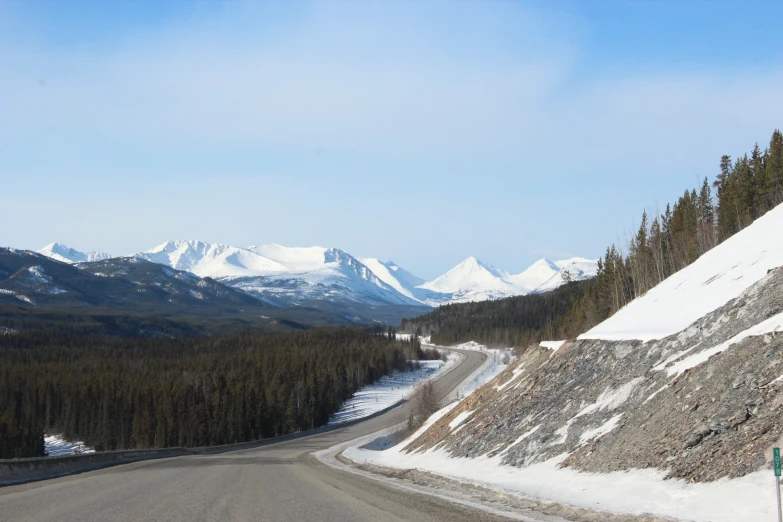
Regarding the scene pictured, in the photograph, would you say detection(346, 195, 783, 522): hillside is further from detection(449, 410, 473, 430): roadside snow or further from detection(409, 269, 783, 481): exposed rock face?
detection(449, 410, 473, 430): roadside snow

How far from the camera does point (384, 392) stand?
140 m

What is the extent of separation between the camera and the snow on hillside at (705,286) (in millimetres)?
27781

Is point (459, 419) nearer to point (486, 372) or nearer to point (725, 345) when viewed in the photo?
point (725, 345)

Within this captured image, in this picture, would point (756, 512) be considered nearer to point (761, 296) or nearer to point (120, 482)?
point (761, 296)

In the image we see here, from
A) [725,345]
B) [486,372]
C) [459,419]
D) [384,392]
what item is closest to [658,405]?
[725,345]

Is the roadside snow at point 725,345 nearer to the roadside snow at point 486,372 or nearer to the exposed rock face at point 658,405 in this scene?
the exposed rock face at point 658,405

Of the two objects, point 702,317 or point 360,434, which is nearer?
point 702,317

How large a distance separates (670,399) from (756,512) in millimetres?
7931

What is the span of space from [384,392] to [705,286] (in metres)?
111

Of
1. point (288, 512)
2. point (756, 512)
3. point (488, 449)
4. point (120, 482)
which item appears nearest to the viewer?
point (756, 512)

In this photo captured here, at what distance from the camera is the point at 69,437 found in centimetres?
11431

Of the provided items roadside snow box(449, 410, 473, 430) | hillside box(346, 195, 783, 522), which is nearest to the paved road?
hillside box(346, 195, 783, 522)

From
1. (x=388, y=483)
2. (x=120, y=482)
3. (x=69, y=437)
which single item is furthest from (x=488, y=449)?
(x=69, y=437)

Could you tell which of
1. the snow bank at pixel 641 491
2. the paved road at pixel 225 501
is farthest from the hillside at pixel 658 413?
the paved road at pixel 225 501
